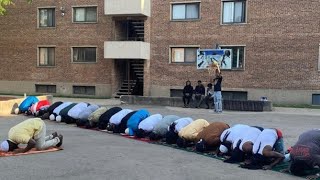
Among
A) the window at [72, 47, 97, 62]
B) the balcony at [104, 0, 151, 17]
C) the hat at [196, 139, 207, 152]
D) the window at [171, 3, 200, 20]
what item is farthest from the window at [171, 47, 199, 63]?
the hat at [196, 139, 207, 152]

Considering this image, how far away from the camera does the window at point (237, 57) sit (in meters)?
26.9

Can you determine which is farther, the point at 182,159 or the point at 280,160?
the point at 182,159

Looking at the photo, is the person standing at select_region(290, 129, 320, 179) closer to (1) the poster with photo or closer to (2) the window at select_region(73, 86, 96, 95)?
(1) the poster with photo

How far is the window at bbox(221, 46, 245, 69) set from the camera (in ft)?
88.2

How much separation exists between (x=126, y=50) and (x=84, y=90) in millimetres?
4938

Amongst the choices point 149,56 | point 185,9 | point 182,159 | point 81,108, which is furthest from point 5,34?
point 182,159

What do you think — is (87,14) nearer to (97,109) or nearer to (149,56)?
(149,56)

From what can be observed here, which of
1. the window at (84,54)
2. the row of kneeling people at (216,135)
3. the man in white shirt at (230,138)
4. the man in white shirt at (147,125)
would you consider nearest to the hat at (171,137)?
the row of kneeling people at (216,135)

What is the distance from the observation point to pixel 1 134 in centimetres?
1236

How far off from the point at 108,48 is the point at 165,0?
5019 millimetres

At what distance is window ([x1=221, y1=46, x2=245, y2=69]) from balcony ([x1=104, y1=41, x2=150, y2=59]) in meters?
5.63

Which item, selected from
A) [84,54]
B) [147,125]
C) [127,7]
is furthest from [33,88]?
[147,125]

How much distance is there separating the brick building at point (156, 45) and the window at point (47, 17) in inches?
3.0

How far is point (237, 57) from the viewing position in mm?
27031
